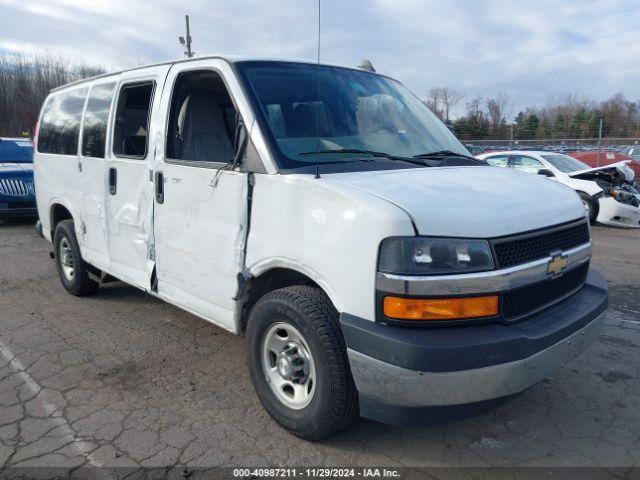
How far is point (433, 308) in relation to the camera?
2387 mm

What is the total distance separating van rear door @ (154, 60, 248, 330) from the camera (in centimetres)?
322

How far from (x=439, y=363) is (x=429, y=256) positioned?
0.48 metres

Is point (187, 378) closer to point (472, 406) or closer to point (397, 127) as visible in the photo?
point (472, 406)

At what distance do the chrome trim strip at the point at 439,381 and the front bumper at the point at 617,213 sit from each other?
935cm

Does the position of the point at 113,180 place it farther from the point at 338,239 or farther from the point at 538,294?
the point at 538,294

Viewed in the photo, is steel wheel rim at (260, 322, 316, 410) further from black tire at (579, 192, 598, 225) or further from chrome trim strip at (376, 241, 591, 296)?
black tire at (579, 192, 598, 225)

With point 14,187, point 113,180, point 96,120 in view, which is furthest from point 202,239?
point 14,187

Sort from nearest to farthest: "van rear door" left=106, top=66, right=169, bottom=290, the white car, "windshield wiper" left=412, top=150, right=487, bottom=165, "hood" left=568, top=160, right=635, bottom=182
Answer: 1. "windshield wiper" left=412, top=150, right=487, bottom=165
2. "van rear door" left=106, top=66, right=169, bottom=290
3. the white car
4. "hood" left=568, top=160, right=635, bottom=182

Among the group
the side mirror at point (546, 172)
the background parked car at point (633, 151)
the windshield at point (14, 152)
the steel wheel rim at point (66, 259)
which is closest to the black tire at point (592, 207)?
the side mirror at point (546, 172)

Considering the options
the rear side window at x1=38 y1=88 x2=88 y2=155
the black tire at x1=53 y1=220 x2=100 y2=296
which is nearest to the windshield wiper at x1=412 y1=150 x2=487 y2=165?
the rear side window at x1=38 y1=88 x2=88 y2=155

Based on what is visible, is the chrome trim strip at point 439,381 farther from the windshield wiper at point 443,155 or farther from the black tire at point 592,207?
the black tire at point 592,207

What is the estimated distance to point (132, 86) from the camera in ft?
14.0

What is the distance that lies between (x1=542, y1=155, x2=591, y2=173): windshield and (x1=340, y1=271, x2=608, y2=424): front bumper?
35.2 feet

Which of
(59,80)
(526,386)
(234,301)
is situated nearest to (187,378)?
(234,301)
